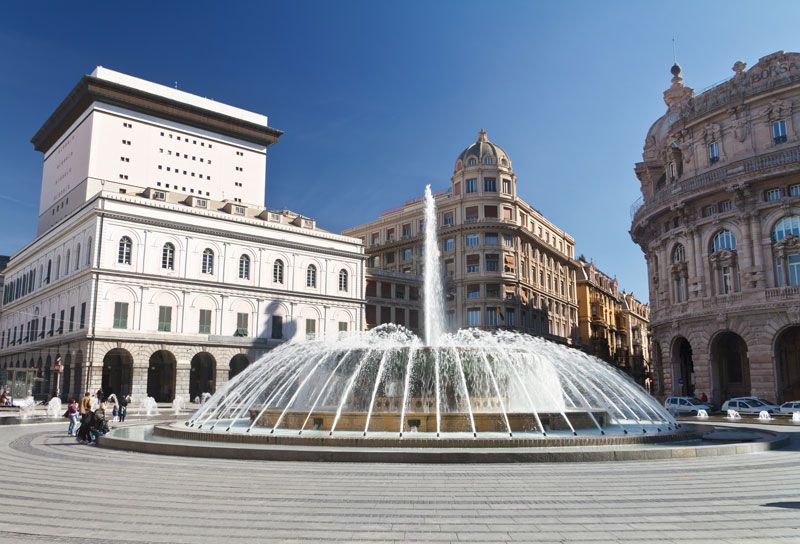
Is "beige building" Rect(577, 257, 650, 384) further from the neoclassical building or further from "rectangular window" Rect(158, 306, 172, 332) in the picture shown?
"rectangular window" Rect(158, 306, 172, 332)

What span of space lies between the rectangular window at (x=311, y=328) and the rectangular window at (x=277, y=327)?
266 cm

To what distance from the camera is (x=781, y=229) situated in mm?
38094

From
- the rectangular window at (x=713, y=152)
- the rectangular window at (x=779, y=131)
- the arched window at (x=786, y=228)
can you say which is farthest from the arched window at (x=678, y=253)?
the rectangular window at (x=779, y=131)

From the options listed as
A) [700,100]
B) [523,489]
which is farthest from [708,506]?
[700,100]

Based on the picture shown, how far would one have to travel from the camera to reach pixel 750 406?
32.9 metres

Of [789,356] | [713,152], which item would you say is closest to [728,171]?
[713,152]

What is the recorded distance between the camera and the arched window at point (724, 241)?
40406mm

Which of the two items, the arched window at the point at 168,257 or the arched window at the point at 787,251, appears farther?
the arched window at the point at 168,257

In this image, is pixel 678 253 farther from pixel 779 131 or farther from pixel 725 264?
pixel 779 131

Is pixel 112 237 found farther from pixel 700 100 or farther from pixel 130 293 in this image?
pixel 700 100

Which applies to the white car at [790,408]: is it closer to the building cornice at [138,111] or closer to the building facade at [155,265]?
the building facade at [155,265]

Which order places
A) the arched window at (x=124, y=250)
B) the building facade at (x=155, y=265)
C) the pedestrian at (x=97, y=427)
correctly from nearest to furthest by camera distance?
1. the pedestrian at (x=97, y=427)
2. the building facade at (x=155, y=265)
3. the arched window at (x=124, y=250)

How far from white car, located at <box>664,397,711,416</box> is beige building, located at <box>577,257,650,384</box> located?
4561 centimetres

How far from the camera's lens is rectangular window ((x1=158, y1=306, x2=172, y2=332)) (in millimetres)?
46594
